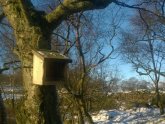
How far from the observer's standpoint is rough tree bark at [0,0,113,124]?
3781mm

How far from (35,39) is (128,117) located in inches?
528

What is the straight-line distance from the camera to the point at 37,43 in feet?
12.8

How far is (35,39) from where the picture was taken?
12.8ft

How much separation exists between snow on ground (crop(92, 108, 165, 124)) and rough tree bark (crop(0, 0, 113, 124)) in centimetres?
1119

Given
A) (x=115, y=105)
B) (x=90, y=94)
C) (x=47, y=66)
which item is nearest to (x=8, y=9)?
(x=47, y=66)

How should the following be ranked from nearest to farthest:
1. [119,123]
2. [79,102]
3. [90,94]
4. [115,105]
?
1. [79,102]
2. [90,94]
3. [119,123]
4. [115,105]

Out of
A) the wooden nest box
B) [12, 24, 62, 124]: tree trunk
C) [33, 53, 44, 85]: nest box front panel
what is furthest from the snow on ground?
[33, 53, 44, 85]: nest box front panel

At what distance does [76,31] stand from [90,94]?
3.15 meters

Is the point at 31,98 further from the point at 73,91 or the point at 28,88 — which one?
the point at 73,91

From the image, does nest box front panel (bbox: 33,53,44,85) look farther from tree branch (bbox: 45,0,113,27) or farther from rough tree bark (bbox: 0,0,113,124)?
tree branch (bbox: 45,0,113,27)

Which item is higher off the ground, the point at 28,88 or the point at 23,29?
the point at 23,29

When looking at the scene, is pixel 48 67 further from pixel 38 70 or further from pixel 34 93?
pixel 34 93

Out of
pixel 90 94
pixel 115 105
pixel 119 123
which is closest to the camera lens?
pixel 90 94

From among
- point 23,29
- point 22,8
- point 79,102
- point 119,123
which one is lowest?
point 119,123
